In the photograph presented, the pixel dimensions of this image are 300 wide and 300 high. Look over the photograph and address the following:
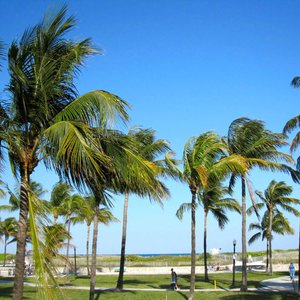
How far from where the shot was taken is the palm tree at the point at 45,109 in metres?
8.06

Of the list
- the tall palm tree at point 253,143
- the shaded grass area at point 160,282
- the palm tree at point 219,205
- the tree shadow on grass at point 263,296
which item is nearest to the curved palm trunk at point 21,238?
the tree shadow on grass at point 263,296

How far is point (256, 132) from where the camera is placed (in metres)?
27.2

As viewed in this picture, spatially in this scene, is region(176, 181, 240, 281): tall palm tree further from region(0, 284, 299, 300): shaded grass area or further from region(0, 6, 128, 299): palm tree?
region(0, 6, 128, 299): palm tree

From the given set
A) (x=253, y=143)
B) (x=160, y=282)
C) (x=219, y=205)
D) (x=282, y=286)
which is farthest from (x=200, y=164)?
(x=219, y=205)

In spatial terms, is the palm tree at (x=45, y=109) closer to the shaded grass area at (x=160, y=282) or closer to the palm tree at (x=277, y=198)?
the shaded grass area at (x=160, y=282)

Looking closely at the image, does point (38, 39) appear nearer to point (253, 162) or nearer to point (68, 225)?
point (253, 162)

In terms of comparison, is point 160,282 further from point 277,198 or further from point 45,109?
point 45,109

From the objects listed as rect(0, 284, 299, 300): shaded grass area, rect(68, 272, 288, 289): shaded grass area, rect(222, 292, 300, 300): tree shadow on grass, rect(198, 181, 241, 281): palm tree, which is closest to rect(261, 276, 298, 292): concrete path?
rect(68, 272, 288, 289): shaded grass area

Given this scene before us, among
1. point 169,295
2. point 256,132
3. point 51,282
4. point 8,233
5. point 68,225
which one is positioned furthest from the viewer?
point 8,233

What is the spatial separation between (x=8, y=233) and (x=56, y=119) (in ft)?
176

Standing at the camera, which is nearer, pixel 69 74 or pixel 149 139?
pixel 69 74

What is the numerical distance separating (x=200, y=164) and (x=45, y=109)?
1324cm

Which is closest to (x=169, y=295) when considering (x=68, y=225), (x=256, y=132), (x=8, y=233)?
(x=256, y=132)

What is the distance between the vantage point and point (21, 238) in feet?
26.5
